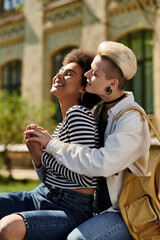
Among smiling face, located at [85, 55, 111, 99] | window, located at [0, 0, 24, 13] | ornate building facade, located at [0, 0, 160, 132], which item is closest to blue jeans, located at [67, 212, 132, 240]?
smiling face, located at [85, 55, 111, 99]

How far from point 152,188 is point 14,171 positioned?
12723 mm

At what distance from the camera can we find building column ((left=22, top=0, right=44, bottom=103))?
48.2ft

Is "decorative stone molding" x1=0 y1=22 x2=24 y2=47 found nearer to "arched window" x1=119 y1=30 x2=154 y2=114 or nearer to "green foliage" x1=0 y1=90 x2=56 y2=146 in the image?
"green foliage" x1=0 y1=90 x2=56 y2=146

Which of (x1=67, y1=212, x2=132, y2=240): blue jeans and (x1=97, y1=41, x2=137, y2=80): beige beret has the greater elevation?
(x1=97, y1=41, x2=137, y2=80): beige beret

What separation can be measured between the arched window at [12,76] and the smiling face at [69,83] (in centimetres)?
1359

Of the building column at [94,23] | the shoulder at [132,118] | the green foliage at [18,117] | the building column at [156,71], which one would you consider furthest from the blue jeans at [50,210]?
the building column at [94,23]

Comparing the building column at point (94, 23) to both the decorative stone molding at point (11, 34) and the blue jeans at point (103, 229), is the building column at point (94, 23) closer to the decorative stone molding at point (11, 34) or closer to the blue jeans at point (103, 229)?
the decorative stone molding at point (11, 34)

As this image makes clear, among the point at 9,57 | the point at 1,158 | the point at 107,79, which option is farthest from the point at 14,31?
the point at 107,79

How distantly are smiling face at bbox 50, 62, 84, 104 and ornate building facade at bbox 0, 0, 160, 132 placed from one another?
7431 mm

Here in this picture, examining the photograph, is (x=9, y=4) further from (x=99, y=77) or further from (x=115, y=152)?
(x=115, y=152)

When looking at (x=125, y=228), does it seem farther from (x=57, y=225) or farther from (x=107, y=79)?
(x=107, y=79)

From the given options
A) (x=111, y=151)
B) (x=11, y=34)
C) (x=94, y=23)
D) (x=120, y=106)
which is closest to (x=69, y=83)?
(x=120, y=106)

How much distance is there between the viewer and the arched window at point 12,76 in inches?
641

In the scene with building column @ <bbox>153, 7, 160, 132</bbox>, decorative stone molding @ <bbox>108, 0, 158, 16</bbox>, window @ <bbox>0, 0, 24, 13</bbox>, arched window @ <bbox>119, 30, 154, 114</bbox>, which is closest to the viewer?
building column @ <bbox>153, 7, 160, 132</bbox>
